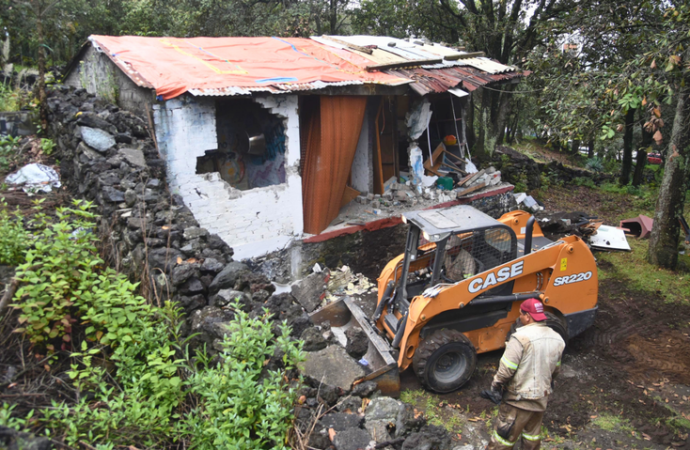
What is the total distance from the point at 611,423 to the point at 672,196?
221 inches

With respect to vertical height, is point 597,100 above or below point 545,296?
above

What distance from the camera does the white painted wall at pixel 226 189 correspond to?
7012mm

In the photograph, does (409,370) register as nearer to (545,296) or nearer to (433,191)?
(545,296)

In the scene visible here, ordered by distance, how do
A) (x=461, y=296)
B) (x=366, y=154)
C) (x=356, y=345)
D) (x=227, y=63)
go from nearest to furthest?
(x=356, y=345)
(x=461, y=296)
(x=227, y=63)
(x=366, y=154)

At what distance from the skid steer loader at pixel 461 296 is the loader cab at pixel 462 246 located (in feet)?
0.04

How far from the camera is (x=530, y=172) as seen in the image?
589 inches

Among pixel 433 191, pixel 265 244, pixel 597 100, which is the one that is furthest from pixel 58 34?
pixel 597 100

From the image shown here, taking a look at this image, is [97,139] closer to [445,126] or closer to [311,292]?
[311,292]

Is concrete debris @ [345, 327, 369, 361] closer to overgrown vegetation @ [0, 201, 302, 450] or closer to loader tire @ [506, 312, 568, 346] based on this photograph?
overgrown vegetation @ [0, 201, 302, 450]

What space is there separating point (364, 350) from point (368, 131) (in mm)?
6220

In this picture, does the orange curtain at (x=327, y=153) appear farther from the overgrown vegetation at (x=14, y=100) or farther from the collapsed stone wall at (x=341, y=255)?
the overgrown vegetation at (x=14, y=100)

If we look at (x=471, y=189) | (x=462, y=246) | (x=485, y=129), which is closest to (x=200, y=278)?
(x=462, y=246)

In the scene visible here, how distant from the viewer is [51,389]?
127 inches

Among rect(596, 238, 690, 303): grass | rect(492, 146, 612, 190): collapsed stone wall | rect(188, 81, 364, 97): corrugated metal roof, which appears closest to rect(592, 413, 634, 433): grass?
rect(596, 238, 690, 303): grass
